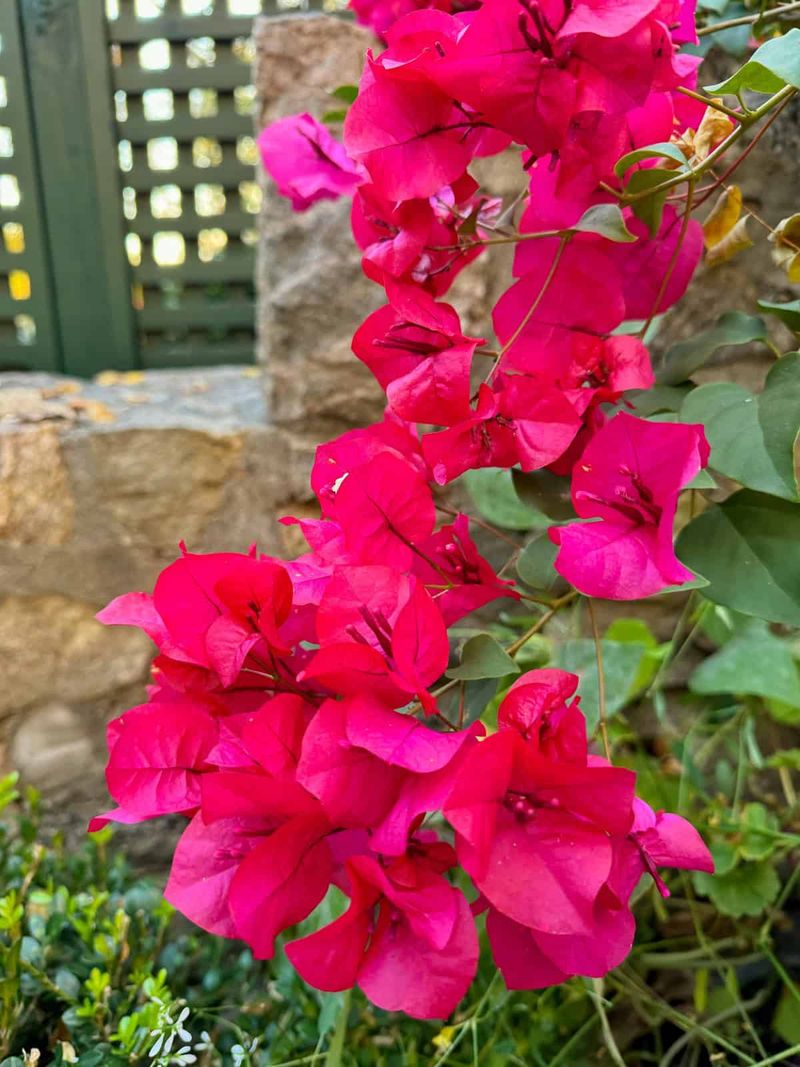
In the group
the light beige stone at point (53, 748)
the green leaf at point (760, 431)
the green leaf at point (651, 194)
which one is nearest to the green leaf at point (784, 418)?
the green leaf at point (760, 431)

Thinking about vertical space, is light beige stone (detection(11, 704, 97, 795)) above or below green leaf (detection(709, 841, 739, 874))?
below

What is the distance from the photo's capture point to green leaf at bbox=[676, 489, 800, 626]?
0.46 metres

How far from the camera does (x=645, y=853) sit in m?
0.40

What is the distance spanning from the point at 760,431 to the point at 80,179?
50.3 inches

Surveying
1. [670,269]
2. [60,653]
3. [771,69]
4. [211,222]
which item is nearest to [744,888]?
[670,269]

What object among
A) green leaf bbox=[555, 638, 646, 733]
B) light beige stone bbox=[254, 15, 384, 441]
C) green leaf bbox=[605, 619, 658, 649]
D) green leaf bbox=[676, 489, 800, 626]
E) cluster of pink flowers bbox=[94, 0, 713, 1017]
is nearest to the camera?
cluster of pink flowers bbox=[94, 0, 713, 1017]

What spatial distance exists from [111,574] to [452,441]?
0.82m

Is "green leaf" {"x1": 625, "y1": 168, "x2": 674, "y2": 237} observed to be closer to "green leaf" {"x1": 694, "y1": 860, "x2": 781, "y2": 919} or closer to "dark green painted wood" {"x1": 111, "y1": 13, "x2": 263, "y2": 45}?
"green leaf" {"x1": 694, "y1": 860, "x2": 781, "y2": 919}

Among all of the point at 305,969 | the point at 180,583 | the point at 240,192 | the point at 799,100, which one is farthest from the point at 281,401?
the point at 305,969

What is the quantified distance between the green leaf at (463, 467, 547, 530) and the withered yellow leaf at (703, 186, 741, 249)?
326 millimetres

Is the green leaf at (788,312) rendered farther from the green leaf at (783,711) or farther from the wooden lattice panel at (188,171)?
the wooden lattice panel at (188,171)

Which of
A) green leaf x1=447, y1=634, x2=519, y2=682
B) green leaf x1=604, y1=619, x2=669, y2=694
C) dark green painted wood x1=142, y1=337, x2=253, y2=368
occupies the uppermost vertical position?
green leaf x1=447, y1=634, x2=519, y2=682

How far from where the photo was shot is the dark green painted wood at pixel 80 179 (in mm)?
1350

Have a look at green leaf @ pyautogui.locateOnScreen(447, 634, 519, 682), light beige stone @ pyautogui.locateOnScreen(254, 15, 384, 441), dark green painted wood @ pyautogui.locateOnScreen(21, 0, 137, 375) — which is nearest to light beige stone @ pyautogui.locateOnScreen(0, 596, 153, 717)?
light beige stone @ pyautogui.locateOnScreen(254, 15, 384, 441)
